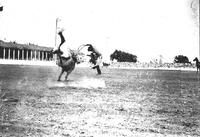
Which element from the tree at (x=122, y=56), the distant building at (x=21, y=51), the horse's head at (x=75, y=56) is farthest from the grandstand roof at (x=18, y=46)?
the tree at (x=122, y=56)

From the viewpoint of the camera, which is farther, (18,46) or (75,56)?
(18,46)

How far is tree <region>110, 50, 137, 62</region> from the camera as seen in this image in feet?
429

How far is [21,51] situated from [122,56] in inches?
2531

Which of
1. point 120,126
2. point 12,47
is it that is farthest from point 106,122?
point 12,47

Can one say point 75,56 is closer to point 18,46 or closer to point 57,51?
Answer: point 57,51

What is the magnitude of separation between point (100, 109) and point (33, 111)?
1.89m

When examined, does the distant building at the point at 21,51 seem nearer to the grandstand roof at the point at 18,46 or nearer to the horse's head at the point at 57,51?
the grandstand roof at the point at 18,46

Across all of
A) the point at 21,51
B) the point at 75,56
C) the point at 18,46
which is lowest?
the point at 75,56

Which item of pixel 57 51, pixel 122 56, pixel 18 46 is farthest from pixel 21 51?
pixel 122 56

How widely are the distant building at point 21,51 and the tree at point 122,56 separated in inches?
2015

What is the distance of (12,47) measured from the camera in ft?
230

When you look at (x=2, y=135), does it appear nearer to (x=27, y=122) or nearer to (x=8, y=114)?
(x=27, y=122)

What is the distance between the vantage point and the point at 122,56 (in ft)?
436

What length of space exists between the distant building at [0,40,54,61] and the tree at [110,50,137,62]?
2015 inches
